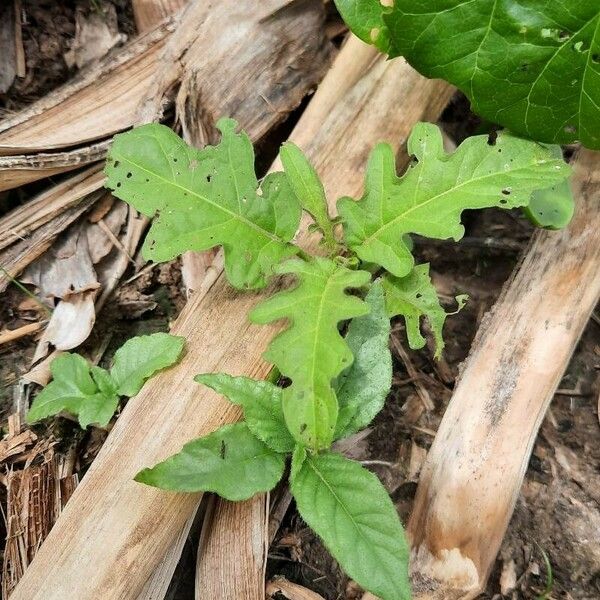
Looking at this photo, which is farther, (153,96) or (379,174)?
(153,96)

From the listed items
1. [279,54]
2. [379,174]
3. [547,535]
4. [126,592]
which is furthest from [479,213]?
[126,592]

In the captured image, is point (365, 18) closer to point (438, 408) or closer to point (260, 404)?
point (260, 404)

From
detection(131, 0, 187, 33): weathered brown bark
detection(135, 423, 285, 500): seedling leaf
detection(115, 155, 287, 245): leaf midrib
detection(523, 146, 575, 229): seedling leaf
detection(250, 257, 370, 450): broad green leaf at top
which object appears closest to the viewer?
detection(250, 257, 370, 450): broad green leaf at top

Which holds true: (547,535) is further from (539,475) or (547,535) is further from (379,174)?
(379,174)

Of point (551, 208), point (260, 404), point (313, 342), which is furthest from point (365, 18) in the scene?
point (260, 404)

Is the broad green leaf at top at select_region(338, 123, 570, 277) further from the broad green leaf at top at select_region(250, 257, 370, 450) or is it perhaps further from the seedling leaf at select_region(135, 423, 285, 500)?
the seedling leaf at select_region(135, 423, 285, 500)

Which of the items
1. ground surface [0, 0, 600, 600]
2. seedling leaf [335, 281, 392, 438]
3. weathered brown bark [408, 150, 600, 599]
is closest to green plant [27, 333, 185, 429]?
ground surface [0, 0, 600, 600]
